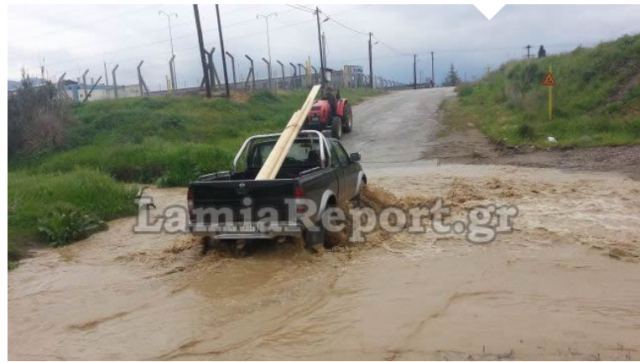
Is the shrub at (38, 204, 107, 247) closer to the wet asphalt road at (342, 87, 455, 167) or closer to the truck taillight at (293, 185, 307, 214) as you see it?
the truck taillight at (293, 185, 307, 214)

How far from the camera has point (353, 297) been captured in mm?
6156

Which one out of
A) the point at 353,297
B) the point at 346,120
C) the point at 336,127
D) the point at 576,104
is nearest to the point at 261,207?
the point at 353,297

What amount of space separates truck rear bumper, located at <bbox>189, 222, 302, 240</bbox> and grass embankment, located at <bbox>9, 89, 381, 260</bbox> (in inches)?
134

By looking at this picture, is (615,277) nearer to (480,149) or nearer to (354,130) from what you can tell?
(480,149)

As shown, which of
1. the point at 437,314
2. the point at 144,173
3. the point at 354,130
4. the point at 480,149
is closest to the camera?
the point at 437,314

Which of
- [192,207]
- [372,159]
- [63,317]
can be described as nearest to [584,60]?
[372,159]

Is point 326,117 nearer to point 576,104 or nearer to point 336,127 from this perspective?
point 336,127

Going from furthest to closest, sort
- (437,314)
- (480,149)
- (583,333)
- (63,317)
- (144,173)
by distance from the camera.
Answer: (480,149) → (144,173) → (63,317) → (437,314) → (583,333)

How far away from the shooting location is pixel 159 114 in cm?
2297

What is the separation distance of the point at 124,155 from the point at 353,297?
12084 millimetres

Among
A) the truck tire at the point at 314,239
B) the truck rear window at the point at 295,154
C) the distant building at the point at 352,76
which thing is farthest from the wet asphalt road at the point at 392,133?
the distant building at the point at 352,76

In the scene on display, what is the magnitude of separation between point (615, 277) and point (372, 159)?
40.5 ft

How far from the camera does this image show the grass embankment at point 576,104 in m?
17.9

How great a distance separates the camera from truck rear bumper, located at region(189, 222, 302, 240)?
6961 mm
